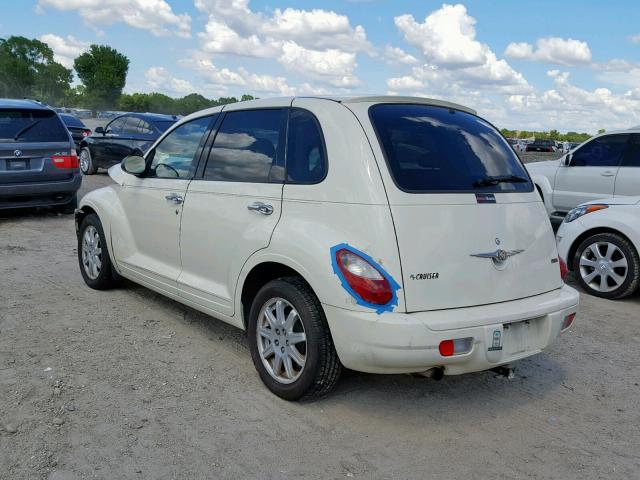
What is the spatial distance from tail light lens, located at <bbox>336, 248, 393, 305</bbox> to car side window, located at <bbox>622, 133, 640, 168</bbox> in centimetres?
727

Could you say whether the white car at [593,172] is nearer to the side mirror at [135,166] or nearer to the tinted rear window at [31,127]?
the side mirror at [135,166]

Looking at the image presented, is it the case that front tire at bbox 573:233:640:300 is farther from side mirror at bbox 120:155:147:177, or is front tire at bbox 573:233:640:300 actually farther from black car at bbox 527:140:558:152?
black car at bbox 527:140:558:152

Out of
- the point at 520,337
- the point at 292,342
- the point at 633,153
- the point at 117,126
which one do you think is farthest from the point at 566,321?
the point at 117,126

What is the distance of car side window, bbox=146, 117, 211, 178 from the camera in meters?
4.75

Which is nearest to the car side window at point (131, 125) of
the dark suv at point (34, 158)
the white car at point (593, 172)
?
the dark suv at point (34, 158)

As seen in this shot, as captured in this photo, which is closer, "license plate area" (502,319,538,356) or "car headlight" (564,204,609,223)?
"license plate area" (502,319,538,356)

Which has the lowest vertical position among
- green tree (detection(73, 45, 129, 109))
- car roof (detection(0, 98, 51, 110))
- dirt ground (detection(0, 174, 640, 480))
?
dirt ground (detection(0, 174, 640, 480))

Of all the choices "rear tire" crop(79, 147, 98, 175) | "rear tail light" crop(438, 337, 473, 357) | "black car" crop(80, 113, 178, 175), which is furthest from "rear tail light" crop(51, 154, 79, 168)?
"rear tail light" crop(438, 337, 473, 357)

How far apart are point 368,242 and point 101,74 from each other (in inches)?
4192

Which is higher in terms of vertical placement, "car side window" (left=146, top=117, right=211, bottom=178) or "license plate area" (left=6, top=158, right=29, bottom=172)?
"car side window" (left=146, top=117, right=211, bottom=178)

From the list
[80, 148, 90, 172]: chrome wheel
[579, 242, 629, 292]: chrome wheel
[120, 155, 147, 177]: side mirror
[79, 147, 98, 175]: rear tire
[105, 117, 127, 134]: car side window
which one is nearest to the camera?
[120, 155, 147, 177]: side mirror

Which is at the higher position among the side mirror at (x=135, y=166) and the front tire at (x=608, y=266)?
the side mirror at (x=135, y=166)

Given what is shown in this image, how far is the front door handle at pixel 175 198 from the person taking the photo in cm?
466

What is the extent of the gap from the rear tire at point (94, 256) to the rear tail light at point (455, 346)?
3550 millimetres
